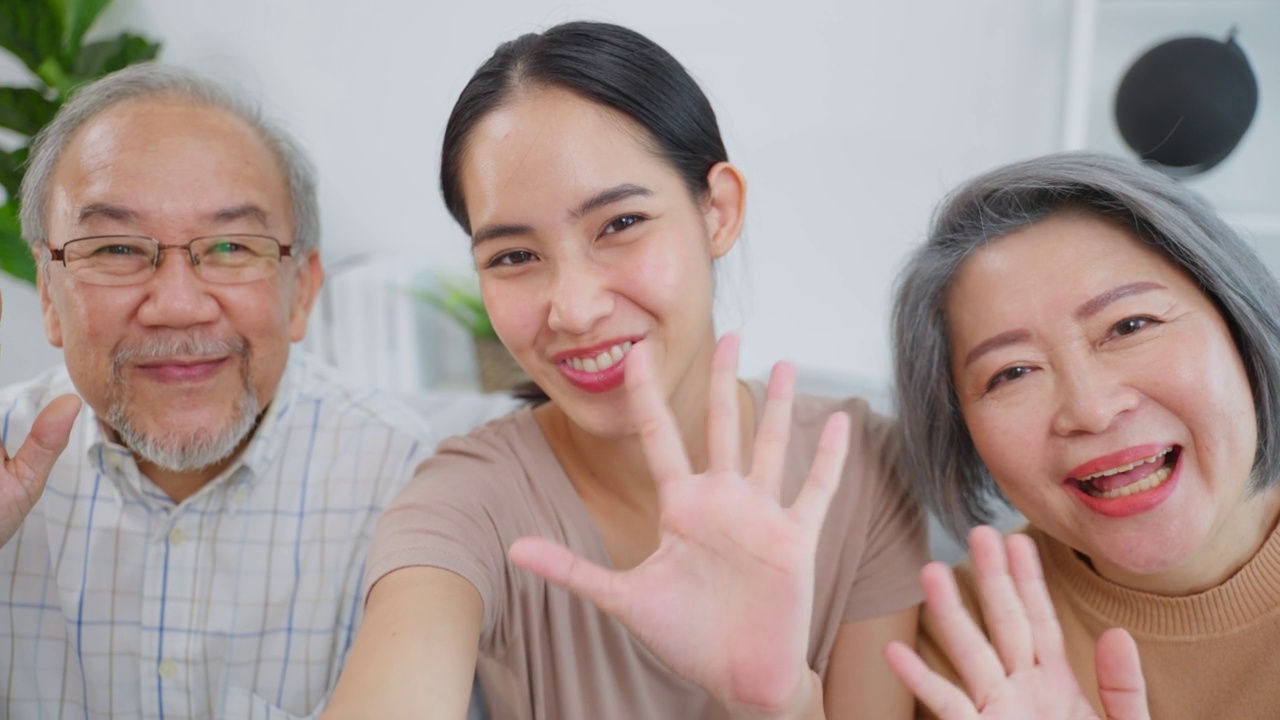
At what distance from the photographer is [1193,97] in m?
2.15

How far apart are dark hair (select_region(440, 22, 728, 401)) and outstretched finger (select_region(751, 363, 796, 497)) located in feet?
1.17

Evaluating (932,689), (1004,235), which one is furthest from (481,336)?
(932,689)

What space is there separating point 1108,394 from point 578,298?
0.59 metres

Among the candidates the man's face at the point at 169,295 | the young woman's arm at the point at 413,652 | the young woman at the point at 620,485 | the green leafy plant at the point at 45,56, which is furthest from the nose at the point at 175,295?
the green leafy plant at the point at 45,56

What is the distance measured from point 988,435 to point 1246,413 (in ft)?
0.91

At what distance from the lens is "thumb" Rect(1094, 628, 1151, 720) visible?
0.96 metres

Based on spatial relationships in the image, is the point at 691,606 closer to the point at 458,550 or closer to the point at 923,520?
the point at 458,550

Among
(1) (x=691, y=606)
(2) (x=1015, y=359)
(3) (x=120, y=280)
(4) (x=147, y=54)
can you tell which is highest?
(4) (x=147, y=54)

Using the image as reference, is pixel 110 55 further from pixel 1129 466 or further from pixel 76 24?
pixel 1129 466

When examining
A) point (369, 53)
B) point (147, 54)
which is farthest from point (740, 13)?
point (147, 54)

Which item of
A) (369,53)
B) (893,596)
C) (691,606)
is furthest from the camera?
(369,53)

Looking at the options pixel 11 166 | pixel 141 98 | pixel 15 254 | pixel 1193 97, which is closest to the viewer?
pixel 141 98

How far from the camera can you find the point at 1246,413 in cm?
115

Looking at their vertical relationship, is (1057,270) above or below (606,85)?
below
